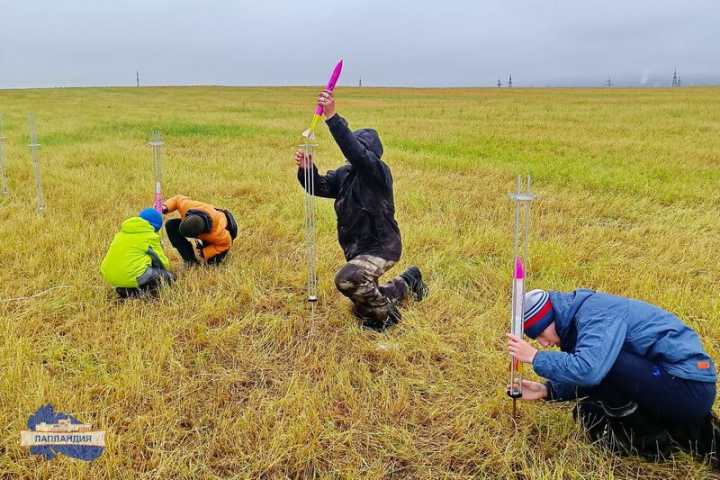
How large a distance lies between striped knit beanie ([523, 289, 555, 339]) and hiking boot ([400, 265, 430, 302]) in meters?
1.92

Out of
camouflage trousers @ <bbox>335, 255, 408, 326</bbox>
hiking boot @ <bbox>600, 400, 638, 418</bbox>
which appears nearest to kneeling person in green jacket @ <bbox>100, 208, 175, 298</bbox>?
camouflage trousers @ <bbox>335, 255, 408, 326</bbox>

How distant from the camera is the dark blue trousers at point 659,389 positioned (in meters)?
2.43

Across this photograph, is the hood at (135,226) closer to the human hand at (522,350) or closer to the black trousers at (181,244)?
the black trousers at (181,244)

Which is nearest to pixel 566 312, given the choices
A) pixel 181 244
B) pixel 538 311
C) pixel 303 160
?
pixel 538 311

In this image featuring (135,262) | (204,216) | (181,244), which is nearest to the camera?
(135,262)

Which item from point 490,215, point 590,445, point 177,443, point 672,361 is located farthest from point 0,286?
point 490,215

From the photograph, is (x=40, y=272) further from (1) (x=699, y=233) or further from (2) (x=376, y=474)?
(1) (x=699, y=233)

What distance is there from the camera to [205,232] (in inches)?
196

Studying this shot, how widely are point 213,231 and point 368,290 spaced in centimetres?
195

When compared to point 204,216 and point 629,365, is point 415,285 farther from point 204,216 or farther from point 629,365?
point 629,365

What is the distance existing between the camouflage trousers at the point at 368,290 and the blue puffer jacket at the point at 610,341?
157 centimetres

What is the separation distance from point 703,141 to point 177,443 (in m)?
15.0

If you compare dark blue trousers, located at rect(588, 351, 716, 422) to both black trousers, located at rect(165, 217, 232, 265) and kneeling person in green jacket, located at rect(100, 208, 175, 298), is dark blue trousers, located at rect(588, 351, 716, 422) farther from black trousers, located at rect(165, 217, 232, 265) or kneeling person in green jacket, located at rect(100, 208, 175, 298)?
black trousers, located at rect(165, 217, 232, 265)

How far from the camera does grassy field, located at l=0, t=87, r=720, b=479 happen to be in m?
2.70
